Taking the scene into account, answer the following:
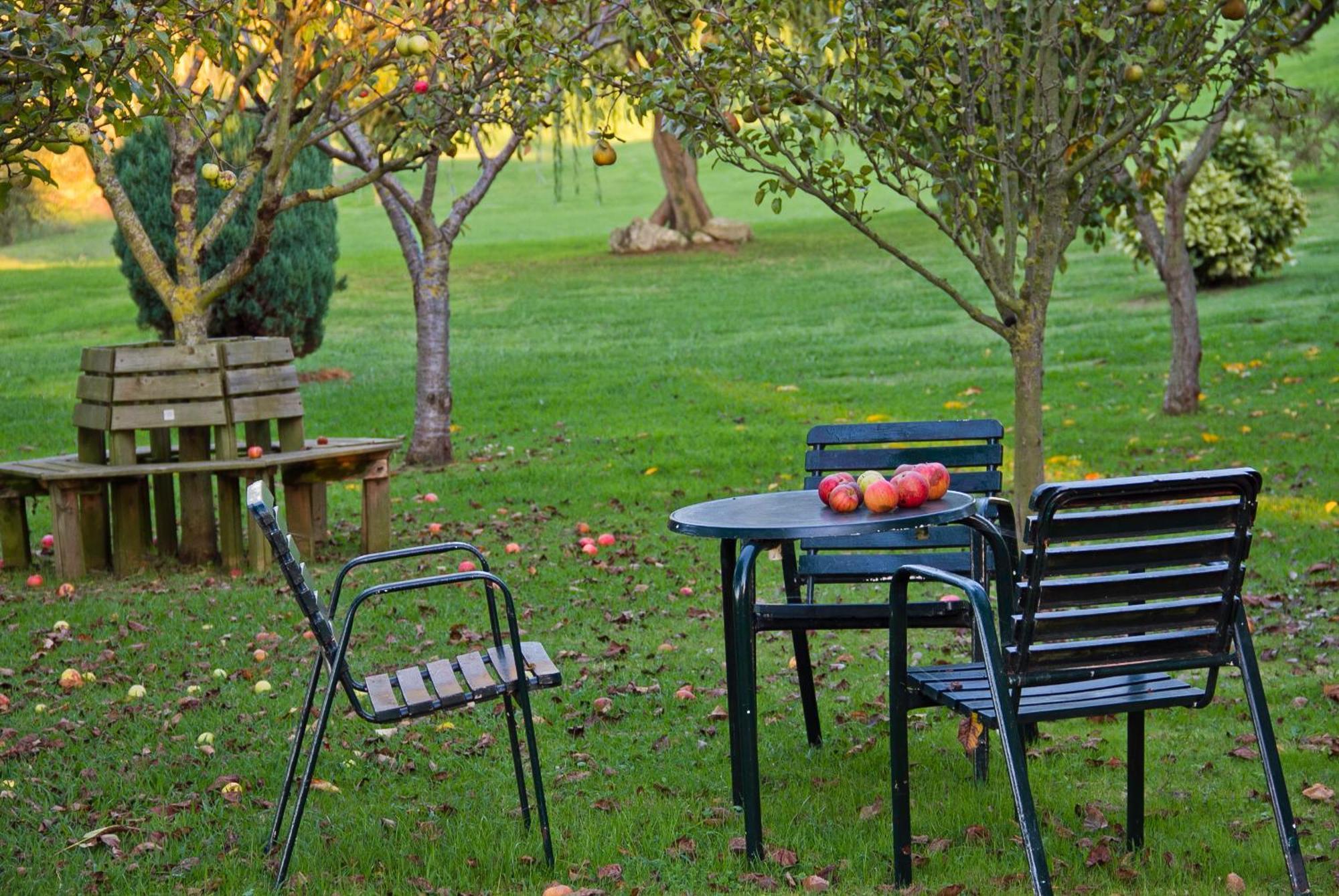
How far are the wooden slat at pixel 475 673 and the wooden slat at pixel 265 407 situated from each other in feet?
12.4

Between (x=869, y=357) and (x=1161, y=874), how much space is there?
13.0m

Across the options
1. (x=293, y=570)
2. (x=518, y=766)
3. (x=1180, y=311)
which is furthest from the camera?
(x=1180, y=311)

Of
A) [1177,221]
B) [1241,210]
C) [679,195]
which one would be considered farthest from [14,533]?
[679,195]

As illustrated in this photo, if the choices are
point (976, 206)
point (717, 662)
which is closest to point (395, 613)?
point (717, 662)

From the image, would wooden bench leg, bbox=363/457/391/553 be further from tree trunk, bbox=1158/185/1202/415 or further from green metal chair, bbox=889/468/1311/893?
tree trunk, bbox=1158/185/1202/415

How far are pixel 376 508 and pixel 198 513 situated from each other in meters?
0.98

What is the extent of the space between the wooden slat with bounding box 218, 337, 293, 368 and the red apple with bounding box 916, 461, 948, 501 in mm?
4679

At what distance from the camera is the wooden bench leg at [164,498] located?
794 cm

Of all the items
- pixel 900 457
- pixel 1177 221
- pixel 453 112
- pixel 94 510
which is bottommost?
pixel 94 510

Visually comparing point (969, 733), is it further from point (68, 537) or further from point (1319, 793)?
point (68, 537)

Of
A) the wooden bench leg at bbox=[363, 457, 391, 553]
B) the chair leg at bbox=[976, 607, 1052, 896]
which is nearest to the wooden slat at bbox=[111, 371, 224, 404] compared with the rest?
the wooden bench leg at bbox=[363, 457, 391, 553]

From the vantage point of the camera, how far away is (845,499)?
4.04 metres

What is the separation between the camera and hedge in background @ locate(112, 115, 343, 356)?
1426 centimetres

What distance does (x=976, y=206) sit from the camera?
595cm
